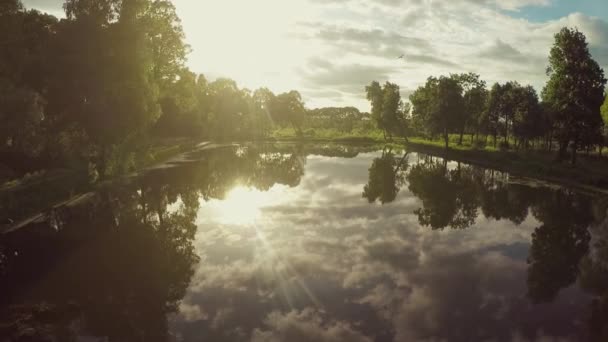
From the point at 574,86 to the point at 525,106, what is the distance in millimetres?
36742

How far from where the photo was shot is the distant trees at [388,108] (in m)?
117

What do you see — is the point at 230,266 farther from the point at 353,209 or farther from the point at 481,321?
the point at 353,209

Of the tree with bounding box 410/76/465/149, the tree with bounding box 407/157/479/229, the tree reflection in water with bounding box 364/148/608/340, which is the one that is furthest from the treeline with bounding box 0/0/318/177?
the tree with bounding box 410/76/465/149

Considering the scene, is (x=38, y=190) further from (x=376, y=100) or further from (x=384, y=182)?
(x=376, y=100)

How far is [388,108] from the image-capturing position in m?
117

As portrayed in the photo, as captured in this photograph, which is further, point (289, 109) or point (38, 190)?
point (289, 109)

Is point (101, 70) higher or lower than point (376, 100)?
lower

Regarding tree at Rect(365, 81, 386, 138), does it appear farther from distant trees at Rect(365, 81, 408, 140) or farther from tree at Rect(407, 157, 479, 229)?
tree at Rect(407, 157, 479, 229)

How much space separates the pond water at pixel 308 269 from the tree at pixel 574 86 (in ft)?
67.3

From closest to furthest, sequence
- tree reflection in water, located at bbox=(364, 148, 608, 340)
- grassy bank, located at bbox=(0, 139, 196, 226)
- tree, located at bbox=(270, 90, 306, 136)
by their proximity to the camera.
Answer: tree reflection in water, located at bbox=(364, 148, 608, 340) < grassy bank, located at bbox=(0, 139, 196, 226) < tree, located at bbox=(270, 90, 306, 136)

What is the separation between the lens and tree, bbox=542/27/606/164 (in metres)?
49.7

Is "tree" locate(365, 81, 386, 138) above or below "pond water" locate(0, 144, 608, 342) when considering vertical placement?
above

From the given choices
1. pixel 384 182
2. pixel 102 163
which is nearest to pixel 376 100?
pixel 384 182

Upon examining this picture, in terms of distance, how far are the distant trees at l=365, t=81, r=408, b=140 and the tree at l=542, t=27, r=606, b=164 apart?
64064 mm
